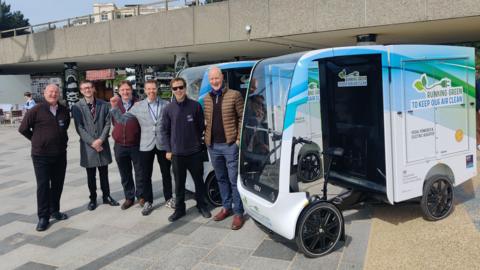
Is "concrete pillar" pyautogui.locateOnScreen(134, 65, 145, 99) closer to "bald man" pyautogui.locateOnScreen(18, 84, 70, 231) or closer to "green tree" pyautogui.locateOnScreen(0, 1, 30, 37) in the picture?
"bald man" pyautogui.locateOnScreen(18, 84, 70, 231)

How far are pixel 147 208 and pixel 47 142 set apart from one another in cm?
153

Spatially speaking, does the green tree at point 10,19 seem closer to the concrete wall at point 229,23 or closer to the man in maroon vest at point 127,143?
the concrete wall at point 229,23

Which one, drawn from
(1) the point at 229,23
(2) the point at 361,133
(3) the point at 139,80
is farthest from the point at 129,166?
(3) the point at 139,80

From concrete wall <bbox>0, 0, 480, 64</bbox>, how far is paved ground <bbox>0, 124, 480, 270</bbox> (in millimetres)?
6139

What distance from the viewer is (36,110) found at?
5.11 metres

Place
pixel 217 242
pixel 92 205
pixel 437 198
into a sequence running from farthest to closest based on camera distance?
pixel 92 205 → pixel 437 198 → pixel 217 242

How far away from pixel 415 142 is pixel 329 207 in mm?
1273

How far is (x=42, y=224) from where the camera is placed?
205 inches

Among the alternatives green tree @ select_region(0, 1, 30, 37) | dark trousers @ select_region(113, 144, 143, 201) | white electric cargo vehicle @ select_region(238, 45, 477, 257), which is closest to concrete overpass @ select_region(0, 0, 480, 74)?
white electric cargo vehicle @ select_region(238, 45, 477, 257)

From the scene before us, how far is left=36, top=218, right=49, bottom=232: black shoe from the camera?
5184 millimetres

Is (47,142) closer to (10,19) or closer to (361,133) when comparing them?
(361,133)

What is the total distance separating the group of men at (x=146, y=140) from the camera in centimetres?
472

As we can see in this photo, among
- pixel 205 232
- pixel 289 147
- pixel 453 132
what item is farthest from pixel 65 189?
pixel 453 132

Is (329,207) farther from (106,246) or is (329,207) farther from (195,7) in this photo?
(195,7)
